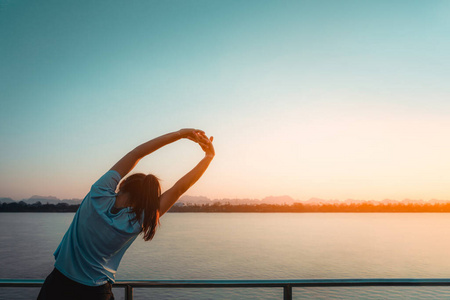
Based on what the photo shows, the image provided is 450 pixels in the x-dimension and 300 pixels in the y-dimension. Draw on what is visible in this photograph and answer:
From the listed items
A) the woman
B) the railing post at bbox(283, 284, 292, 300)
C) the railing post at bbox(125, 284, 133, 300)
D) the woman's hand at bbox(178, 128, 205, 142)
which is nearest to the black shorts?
the woman

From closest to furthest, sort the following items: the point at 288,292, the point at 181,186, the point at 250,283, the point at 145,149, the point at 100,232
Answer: the point at 100,232 < the point at 181,186 < the point at 145,149 < the point at 250,283 < the point at 288,292

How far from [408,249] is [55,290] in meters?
61.1

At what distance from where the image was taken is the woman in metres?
1.49

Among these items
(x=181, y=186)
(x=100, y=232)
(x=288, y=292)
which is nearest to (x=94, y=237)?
(x=100, y=232)

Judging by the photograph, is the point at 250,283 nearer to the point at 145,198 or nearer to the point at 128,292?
the point at 128,292

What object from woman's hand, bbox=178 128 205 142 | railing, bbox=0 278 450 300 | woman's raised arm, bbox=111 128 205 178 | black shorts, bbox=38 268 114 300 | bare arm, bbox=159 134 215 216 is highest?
woman's hand, bbox=178 128 205 142

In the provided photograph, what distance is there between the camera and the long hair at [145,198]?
4.93 feet

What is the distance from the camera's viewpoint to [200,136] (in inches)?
75.9

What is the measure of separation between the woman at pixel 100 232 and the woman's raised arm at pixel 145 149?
0.41 feet

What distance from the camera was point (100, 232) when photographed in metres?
1.49

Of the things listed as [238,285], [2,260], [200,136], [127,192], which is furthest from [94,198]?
[2,260]

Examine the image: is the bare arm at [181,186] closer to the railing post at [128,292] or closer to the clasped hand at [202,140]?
the clasped hand at [202,140]

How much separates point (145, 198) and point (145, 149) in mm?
339

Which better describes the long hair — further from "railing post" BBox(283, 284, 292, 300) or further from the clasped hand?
"railing post" BBox(283, 284, 292, 300)
